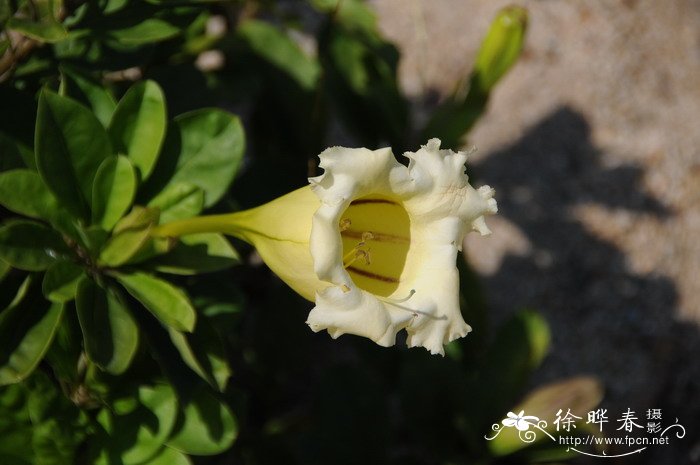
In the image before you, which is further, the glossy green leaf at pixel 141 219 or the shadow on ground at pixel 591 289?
the shadow on ground at pixel 591 289

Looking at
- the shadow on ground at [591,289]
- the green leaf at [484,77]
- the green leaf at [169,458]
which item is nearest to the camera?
the green leaf at [169,458]

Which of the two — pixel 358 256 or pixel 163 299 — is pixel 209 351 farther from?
pixel 358 256

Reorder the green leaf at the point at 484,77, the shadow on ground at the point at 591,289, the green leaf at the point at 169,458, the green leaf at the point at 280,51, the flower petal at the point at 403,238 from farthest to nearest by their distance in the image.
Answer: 1. the shadow on ground at the point at 591,289
2. the green leaf at the point at 280,51
3. the green leaf at the point at 484,77
4. the green leaf at the point at 169,458
5. the flower petal at the point at 403,238

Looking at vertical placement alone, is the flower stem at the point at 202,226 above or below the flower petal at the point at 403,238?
below

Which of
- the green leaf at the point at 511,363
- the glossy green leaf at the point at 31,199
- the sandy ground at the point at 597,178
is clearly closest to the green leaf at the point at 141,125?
the glossy green leaf at the point at 31,199

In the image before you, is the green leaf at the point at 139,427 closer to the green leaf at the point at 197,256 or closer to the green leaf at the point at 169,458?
the green leaf at the point at 169,458

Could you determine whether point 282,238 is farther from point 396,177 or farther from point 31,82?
point 31,82

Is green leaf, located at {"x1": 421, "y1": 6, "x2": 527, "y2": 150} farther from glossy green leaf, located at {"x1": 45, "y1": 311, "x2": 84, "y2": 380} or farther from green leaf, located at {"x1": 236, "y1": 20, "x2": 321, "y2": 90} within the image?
glossy green leaf, located at {"x1": 45, "y1": 311, "x2": 84, "y2": 380}

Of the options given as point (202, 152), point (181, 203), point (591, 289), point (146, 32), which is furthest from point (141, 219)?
point (591, 289)
